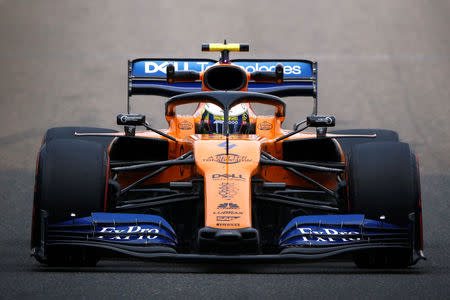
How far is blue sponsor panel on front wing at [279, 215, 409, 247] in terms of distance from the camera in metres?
7.42

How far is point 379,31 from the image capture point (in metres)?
25.9

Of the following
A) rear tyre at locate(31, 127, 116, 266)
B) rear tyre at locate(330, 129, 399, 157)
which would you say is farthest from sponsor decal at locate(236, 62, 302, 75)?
rear tyre at locate(31, 127, 116, 266)

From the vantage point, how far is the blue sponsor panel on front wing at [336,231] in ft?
24.3

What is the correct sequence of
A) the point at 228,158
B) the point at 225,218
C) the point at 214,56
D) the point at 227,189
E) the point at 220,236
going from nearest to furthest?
1. the point at 220,236
2. the point at 225,218
3. the point at 227,189
4. the point at 228,158
5. the point at 214,56

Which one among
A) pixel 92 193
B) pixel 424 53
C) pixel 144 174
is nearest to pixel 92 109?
pixel 424 53

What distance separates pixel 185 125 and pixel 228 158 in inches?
88.5

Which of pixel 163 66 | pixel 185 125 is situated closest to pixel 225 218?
pixel 185 125

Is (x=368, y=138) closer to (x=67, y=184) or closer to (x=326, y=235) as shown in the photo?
(x=326, y=235)

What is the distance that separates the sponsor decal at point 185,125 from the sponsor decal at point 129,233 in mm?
2736

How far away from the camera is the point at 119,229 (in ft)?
24.3

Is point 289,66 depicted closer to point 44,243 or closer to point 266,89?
point 266,89

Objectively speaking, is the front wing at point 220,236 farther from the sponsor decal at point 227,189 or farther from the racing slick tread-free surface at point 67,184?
the sponsor decal at point 227,189

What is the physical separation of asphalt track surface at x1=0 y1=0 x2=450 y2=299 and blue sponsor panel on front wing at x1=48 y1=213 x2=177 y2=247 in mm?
Result: 264

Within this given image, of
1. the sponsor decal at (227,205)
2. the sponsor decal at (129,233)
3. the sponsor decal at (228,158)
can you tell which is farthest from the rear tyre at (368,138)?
the sponsor decal at (129,233)
